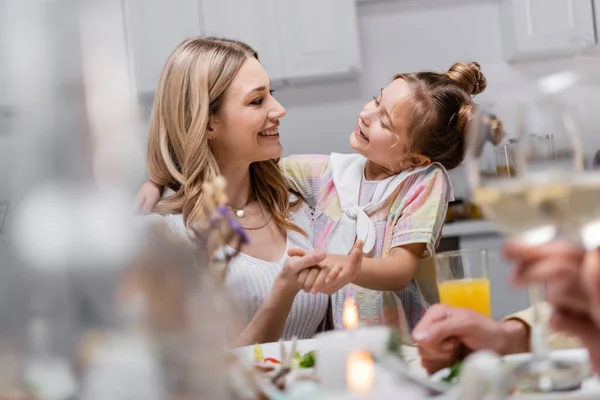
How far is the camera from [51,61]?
452 centimetres

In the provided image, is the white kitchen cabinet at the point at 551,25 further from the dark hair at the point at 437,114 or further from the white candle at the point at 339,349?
the white candle at the point at 339,349

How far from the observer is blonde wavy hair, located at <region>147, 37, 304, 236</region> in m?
A: 1.83

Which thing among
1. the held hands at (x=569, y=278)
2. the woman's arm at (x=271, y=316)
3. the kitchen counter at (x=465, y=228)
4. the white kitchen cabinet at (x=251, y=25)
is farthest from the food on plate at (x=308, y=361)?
the white kitchen cabinet at (x=251, y=25)

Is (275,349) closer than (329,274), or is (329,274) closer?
(275,349)

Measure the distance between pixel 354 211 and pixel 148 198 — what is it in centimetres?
47

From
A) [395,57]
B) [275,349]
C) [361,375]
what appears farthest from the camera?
[395,57]

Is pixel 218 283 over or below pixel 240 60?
below

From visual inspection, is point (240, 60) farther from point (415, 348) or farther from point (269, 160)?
point (415, 348)

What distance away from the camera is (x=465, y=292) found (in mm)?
1129

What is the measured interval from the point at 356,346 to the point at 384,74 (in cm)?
307

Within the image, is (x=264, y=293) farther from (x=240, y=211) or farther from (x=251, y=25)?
(x=251, y=25)

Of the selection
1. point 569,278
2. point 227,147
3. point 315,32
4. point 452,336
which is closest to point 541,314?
point 569,278

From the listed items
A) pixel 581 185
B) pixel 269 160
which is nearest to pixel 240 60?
pixel 269 160

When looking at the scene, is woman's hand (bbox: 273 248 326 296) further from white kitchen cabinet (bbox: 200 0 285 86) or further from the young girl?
white kitchen cabinet (bbox: 200 0 285 86)
